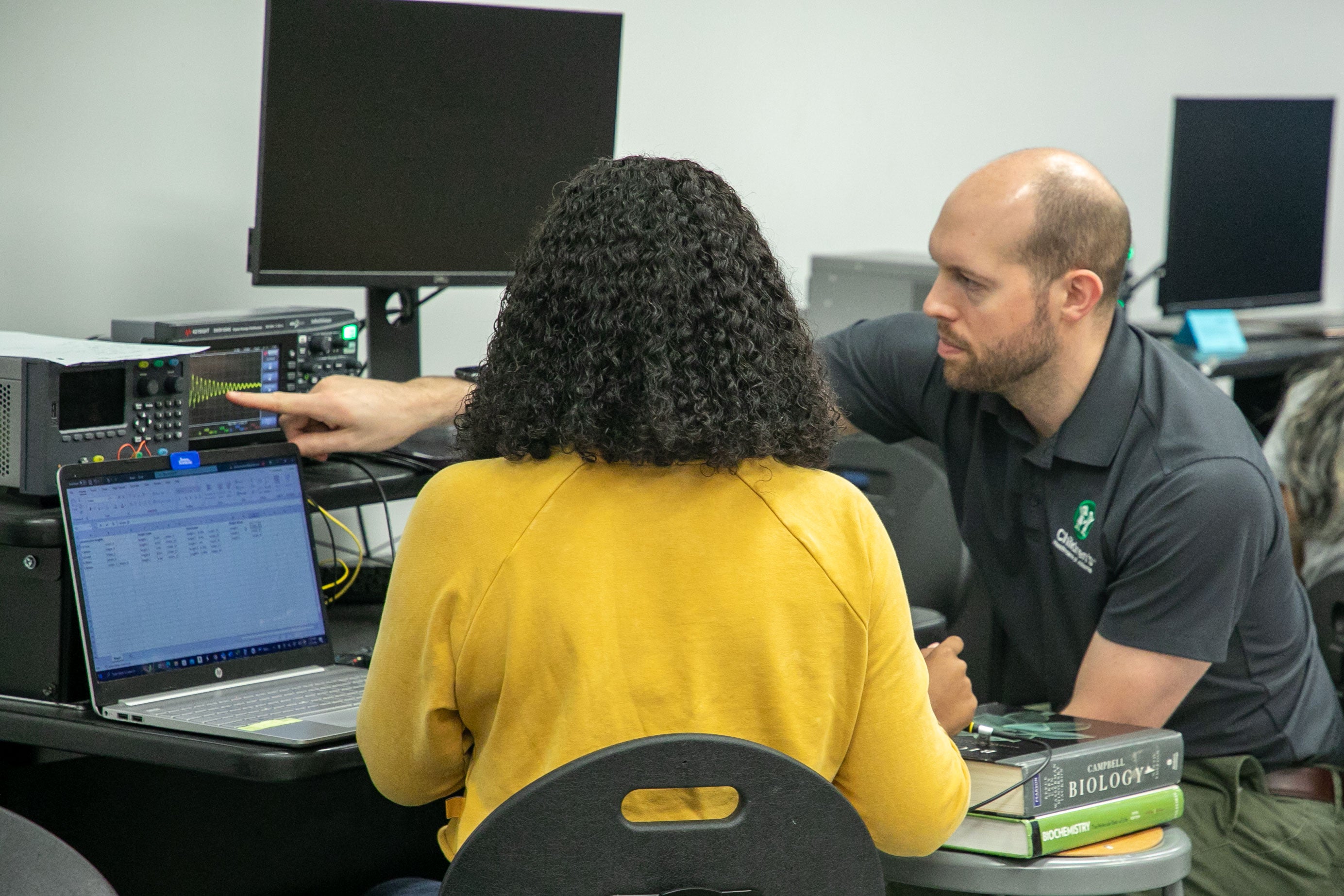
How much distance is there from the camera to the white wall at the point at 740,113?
1.94 meters

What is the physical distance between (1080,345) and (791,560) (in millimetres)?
818

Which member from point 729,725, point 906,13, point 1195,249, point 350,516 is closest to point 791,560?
point 729,725

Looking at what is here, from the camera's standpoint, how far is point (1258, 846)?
5.38 feet

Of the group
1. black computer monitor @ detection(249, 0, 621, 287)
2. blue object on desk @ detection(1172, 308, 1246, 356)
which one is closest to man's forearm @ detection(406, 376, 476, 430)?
black computer monitor @ detection(249, 0, 621, 287)

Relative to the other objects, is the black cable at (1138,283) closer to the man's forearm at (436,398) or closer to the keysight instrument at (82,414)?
the man's forearm at (436,398)

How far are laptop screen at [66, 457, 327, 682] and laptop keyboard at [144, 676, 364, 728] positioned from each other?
0.20 feet

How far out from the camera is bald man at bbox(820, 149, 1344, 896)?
1572 millimetres

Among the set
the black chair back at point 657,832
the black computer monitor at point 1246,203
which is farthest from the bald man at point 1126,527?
the black computer monitor at point 1246,203

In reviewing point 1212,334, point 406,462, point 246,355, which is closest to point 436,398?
point 406,462

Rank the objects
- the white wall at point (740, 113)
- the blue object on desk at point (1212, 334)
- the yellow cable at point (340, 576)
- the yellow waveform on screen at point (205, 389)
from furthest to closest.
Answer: the blue object on desk at point (1212, 334) < the white wall at point (740, 113) < the yellow cable at point (340, 576) < the yellow waveform on screen at point (205, 389)

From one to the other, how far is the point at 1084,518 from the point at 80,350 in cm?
121

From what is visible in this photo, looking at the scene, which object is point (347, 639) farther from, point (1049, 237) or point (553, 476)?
point (1049, 237)

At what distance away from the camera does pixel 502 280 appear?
202 cm

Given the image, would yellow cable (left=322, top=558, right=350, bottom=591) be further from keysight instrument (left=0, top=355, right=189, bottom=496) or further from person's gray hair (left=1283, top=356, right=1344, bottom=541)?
person's gray hair (left=1283, top=356, right=1344, bottom=541)
